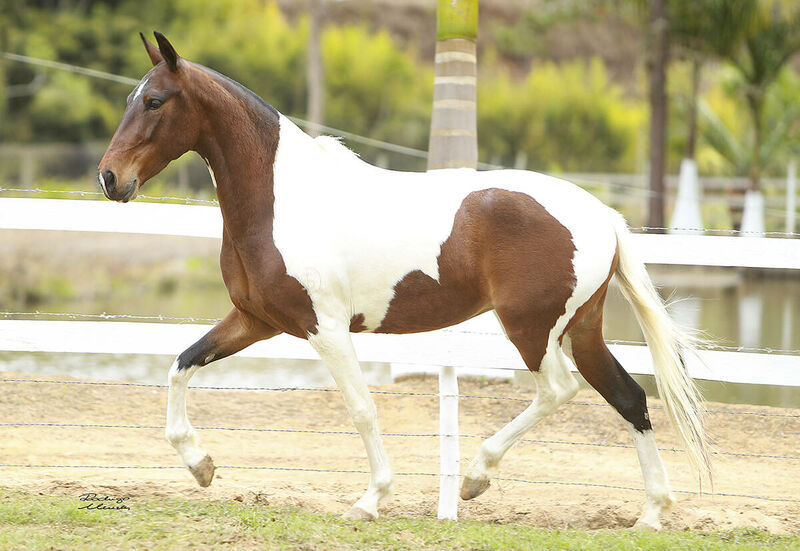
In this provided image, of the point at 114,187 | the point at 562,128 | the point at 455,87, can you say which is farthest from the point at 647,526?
the point at 562,128

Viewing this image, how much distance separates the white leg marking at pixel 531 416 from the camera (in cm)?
370

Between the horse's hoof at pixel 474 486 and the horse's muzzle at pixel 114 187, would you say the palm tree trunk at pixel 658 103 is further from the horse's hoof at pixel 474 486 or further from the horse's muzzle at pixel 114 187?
the horse's muzzle at pixel 114 187

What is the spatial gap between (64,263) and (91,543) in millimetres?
14438

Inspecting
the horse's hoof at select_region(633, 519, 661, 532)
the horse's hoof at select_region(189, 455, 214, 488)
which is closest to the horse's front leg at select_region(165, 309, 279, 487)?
the horse's hoof at select_region(189, 455, 214, 488)

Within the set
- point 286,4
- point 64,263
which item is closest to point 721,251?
point 64,263

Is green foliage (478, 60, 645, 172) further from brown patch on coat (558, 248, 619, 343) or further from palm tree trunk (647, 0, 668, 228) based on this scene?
brown patch on coat (558, 248, 619, 343)

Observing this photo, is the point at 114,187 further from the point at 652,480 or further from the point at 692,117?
the point at 692,117

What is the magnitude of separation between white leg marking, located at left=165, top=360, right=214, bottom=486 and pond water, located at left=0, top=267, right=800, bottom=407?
206 centimetres

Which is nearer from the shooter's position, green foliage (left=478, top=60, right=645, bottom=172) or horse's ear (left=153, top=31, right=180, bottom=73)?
horse's ear (left=153, top=31, right=180, bottom=73)

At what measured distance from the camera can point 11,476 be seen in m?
4.35

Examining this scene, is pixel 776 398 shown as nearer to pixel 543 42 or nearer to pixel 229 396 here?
pixel 229 396

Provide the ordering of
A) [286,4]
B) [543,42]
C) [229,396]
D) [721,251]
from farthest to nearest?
[286,4], [543,42], [229,396], [721,251]

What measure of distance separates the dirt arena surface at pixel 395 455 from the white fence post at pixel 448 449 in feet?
0.42

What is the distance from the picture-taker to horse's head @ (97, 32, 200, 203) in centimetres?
342
